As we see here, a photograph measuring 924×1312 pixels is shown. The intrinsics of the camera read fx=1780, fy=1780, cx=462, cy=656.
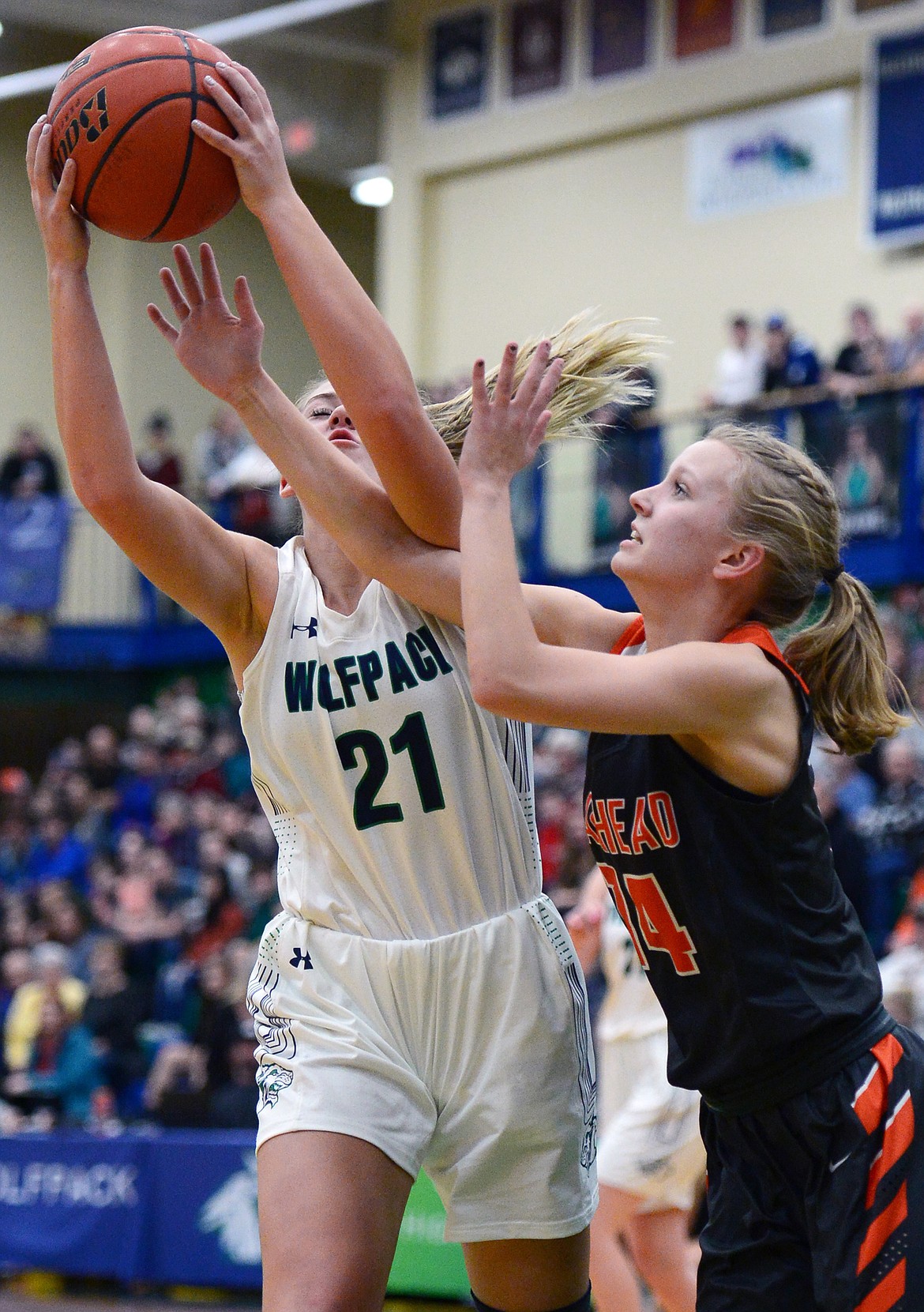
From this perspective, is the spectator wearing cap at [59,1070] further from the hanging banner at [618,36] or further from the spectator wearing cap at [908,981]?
the hanging banner at [618,36]

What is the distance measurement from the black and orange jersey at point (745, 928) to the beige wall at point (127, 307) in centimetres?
1593

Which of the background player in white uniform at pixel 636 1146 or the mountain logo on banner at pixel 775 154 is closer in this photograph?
the background player in white uniform at pixel 636 1146

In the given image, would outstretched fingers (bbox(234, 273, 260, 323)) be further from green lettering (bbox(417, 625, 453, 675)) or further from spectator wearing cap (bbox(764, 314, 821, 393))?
spectator wearing cap (bbox(764, 314, 821, 393))

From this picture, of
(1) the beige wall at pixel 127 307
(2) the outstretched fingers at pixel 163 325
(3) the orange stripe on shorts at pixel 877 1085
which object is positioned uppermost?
(1) the beige wall at pixel 127 307

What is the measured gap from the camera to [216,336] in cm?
319

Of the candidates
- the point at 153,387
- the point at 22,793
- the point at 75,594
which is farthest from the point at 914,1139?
the point at 153,387

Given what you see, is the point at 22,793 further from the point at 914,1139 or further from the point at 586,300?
the point at 914,1139

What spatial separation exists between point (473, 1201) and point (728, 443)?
4.60 feet

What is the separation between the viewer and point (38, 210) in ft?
10.5

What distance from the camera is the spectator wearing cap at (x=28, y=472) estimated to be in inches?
694

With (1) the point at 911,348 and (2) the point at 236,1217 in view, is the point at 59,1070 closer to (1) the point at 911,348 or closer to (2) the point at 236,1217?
(2) the point at 236,1217

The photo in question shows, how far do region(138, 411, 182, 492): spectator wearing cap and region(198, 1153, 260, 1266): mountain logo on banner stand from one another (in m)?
9.63

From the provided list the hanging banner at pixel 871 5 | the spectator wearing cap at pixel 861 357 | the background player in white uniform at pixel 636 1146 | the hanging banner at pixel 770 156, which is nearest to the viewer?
the background player in white uniform at pixel 636 1146

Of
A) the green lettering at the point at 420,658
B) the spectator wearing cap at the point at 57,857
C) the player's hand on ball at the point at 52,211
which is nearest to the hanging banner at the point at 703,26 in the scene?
the spectator wearing cap at the point at 57,857
